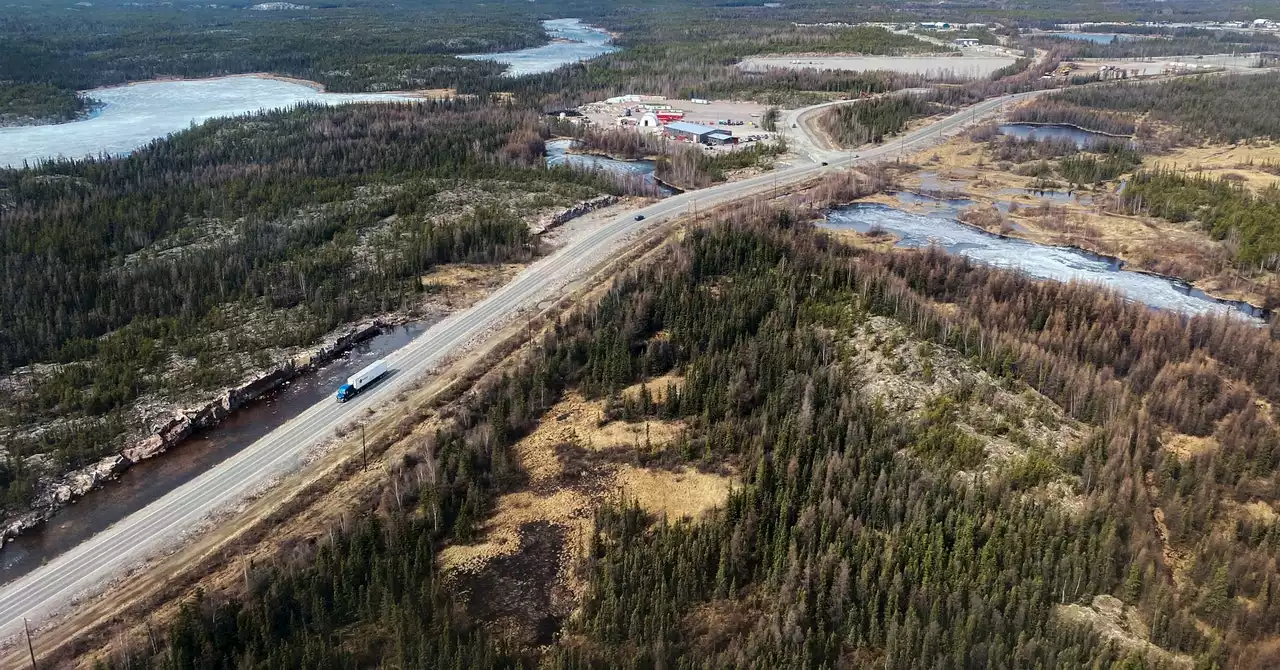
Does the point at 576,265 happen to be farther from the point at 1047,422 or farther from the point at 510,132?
the point at 510,132

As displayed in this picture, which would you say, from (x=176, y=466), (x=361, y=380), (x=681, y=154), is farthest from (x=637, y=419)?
(x=681, y=154)

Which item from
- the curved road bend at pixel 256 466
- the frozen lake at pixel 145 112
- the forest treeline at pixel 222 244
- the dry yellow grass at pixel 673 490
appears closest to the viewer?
the curved road bend at pixel 256 466

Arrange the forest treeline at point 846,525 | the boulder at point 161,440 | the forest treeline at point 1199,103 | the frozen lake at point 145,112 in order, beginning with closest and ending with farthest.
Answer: the forest treeline at point 846,525, the boulder at point 161,440, the frozen lake at point 145,112, the forest treeline at point 1199,103

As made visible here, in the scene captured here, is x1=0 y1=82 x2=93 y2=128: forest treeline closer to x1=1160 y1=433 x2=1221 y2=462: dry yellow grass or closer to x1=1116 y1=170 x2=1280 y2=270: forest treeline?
x1=1116 y1=170 x2=1280 y2=270: forest treeline

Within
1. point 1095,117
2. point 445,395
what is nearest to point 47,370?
point 445,395

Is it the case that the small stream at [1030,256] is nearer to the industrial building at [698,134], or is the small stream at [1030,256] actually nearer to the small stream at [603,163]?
the small stream at [603,163]

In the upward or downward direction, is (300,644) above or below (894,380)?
below

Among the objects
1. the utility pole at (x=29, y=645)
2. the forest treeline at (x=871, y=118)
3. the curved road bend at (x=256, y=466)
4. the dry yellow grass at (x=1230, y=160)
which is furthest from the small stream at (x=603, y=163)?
the utility pole at (x=29, y=645)
